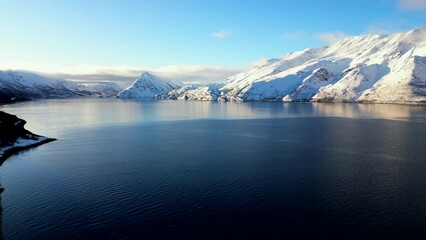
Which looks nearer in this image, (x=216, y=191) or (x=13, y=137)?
(x=216, y=191)

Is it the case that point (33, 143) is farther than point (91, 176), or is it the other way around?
point (33, 143)

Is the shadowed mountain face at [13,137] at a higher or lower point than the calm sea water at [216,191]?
higher

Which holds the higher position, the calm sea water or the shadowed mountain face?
the shadowed mountain face

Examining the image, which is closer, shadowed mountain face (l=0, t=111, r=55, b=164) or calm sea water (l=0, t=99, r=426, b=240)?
calm sea water (l=0, t=99, r=426, b=240)

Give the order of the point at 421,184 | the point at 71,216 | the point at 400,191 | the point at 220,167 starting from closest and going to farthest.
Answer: the point at 71,216 → the point at 400,191 → the point at 421,184 → the point at 220,167

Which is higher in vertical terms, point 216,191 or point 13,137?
point 13,137

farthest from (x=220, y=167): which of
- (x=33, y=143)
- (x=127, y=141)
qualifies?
(x=33, y=143)

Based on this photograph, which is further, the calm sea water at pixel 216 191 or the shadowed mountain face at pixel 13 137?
the shadowed mountain face at pixel 13 137

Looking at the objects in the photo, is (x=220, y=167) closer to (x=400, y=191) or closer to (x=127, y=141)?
(x=400, y=191)
